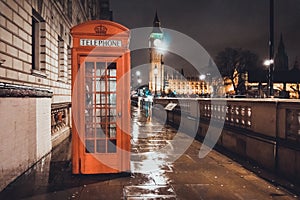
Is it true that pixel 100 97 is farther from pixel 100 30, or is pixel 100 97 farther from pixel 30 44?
pixel 30 44

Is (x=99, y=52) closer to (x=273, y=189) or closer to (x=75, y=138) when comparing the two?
(x=75, y=138)

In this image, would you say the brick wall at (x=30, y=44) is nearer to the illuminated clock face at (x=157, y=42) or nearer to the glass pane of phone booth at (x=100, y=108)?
the glass pane of phone booth at (x=100, y=108)

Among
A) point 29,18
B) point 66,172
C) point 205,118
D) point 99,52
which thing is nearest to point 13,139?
point 66,172

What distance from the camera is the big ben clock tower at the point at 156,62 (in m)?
115

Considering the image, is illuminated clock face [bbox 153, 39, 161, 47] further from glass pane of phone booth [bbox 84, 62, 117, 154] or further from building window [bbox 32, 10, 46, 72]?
glass pane of phone booth [bbox 84, 62, 117, 154]

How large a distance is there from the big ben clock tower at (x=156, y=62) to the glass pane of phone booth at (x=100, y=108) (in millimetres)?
100882

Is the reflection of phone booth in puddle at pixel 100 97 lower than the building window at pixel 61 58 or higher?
lower

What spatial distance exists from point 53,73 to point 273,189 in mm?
8651

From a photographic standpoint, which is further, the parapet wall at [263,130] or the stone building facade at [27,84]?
the parapet wall at [263,130]

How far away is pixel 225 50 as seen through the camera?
60.0 m

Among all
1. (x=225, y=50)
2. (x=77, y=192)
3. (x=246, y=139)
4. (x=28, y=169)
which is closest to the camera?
(x=77, y=192)

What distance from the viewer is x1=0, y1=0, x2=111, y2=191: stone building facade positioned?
579 centimetres

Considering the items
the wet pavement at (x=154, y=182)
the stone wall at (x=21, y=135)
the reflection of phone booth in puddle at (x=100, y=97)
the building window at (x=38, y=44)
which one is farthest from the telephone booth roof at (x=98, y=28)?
the building window at (x=38, y=44)

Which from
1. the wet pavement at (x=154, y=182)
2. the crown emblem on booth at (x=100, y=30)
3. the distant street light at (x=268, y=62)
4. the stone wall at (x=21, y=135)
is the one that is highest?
the distant street light at (x=268, y=62)
